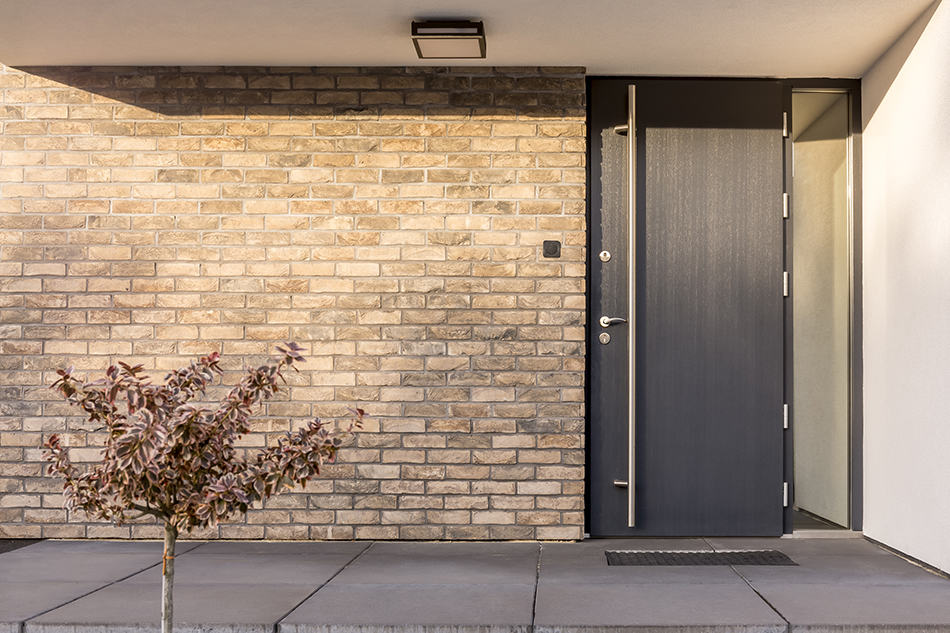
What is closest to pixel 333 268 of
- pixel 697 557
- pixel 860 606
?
pixel 697 557

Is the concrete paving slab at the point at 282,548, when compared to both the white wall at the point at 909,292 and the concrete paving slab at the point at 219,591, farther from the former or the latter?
the white wall at the point at 909,292

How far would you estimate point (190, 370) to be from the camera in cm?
280

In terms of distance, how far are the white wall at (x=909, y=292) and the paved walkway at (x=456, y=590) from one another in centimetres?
29

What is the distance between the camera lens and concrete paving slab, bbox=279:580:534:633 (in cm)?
349

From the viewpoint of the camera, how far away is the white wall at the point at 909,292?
4.41 meters

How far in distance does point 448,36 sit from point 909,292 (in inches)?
104

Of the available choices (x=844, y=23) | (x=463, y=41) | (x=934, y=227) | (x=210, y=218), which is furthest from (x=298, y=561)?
(x=844, y=23)

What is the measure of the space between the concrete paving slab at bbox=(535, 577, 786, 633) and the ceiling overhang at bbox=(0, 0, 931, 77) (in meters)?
2.65

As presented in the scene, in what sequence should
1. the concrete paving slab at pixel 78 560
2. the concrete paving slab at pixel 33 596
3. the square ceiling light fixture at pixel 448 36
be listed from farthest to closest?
the square ceiling light fixture at pixel 448 36 → the concrete paving slab at pixel 78 560 → the concrete paving slab at pixel 33 596

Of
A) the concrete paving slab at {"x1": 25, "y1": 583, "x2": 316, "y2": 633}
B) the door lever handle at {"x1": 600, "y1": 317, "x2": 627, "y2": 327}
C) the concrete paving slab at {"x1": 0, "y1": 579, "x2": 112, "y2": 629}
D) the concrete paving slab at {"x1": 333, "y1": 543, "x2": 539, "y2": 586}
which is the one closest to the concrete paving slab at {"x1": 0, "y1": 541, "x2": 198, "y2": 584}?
the concrete paving slab at {"x1": 0, "y1": 579, "x2": 112, "y2": 629}

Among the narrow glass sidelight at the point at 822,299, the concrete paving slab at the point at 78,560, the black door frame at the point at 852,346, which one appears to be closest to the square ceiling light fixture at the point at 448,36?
the black door frame at the point at 852,346

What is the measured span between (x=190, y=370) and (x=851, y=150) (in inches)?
166

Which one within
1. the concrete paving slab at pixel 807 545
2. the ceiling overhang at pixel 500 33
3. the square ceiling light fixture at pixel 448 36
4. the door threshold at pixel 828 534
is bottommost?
the concrete paving slab at pixel 807 545

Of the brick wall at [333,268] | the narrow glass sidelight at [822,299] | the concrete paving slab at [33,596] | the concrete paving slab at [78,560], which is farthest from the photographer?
the narrow glass sidelight at [822,299]
